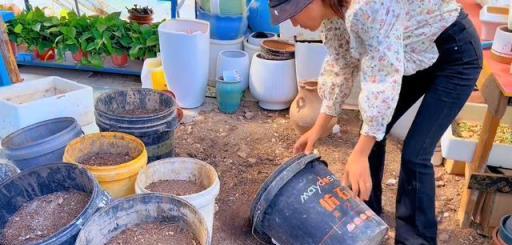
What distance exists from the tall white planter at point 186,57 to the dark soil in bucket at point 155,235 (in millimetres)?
1927

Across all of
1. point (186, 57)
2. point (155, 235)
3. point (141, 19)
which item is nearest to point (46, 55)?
point (141, 19)

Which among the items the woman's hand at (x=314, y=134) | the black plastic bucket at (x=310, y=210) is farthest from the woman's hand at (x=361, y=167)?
the woman's hand at (x=314, y=134)

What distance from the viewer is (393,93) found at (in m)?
1.38

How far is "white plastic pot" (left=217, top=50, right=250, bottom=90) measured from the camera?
3.70 meters

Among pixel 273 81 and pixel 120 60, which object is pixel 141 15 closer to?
pixel 120 60

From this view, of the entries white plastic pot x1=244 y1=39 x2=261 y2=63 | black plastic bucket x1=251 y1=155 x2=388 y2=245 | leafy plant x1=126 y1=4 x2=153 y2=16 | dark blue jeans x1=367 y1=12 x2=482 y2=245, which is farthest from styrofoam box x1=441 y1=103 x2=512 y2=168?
leafy plant x1=126 y1=4 x2=153 y2=16

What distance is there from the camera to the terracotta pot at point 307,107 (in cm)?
311

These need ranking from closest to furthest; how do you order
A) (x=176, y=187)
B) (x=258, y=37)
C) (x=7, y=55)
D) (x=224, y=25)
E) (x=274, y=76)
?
(x=176, y=187) < (x=7, y=55) < (x=274, y=76) < (x=224, y=25) < (x=258, y=37)

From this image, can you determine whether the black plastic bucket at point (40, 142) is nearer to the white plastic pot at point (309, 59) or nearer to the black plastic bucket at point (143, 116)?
the black plastic bucket at point (143, 116)

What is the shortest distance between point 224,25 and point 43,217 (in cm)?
246

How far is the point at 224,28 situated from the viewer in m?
3.85

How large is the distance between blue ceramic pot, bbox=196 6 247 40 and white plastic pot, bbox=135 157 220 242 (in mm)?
1976

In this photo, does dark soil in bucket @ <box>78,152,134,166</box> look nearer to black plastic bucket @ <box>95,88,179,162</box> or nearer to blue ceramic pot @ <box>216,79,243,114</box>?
black plastic bucket @ <box>95,88,179,162</box>

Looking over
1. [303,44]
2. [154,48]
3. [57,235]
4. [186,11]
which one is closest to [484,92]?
[303,44]
